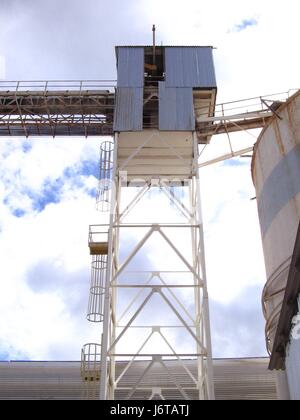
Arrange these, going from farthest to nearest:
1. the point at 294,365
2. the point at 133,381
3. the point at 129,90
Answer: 1. the point at 133,381
2. the point at 129,90
3. the point at 294,365

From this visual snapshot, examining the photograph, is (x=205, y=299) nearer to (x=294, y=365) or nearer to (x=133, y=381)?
(x=294, y=365)

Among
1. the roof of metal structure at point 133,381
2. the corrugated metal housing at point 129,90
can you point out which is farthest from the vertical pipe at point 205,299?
the roof of metal structure at point 133,381

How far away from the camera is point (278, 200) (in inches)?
620

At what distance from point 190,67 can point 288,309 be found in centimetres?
1138

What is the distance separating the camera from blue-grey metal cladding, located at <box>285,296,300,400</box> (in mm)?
Answer: 10519

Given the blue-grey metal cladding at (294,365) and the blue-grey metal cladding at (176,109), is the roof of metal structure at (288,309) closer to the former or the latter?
the blue-grey metal cladding at (294,365)

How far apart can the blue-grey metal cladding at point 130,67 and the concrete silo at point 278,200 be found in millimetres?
4980

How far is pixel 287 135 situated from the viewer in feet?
52.7

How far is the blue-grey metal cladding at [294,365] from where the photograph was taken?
414 inches

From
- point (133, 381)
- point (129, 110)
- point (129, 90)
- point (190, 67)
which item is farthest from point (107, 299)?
point (190, 67)

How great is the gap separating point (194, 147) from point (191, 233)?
2976 mm

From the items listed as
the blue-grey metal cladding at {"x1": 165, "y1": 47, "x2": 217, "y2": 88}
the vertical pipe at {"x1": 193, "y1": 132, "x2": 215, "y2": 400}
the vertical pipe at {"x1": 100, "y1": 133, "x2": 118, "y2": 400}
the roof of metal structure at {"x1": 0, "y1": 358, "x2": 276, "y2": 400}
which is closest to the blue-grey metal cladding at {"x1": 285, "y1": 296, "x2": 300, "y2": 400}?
the vertical pipe at {"x1": 193, "y1": 132, "x2": 215, "y2": 400}

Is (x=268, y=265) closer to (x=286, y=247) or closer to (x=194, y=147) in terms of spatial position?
(x=286, y=247)
